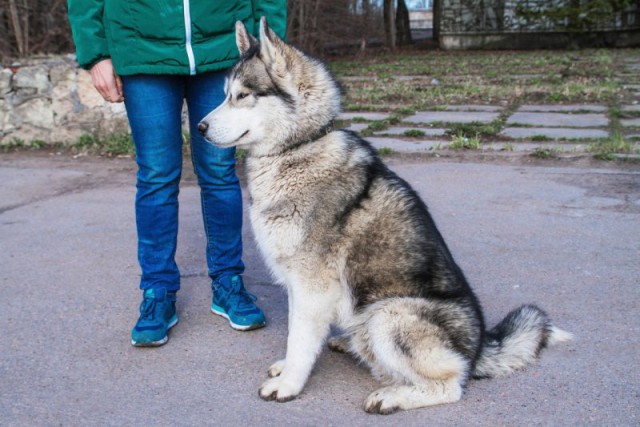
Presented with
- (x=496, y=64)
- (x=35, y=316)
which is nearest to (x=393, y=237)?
(x=35, y=316)

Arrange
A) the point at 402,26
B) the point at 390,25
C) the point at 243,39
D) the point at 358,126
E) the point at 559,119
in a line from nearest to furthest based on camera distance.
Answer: the point at 243,39
the point at 358,126
the point at 559,119
the point at 390,25
the point at 402,26

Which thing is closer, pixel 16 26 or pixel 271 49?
pixel 271 49

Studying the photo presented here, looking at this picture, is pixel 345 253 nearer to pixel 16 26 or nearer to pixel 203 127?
pixel 203 127

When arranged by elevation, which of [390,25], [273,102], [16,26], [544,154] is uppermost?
[390,25]

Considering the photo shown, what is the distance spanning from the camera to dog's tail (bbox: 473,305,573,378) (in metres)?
3.18

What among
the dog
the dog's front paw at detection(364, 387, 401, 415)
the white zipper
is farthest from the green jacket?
the dog's front paw at detection(364, 387, 401, 415)

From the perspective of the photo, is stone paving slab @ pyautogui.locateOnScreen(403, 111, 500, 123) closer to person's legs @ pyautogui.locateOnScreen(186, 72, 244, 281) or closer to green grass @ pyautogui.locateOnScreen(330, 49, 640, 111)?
green grass @ pyautogui.locateOnScreen(330, 49, 640, 111)

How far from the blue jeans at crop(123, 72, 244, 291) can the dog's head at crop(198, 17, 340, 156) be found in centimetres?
44

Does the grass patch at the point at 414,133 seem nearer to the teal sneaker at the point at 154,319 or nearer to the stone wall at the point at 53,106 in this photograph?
the stone wall at the point at 53,106

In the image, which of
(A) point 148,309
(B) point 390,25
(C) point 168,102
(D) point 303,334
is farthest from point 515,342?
(B) point 390,25

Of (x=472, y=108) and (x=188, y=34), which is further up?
(x=188, y=34)

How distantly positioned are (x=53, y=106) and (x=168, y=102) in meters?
5.71

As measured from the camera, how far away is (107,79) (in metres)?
3.52

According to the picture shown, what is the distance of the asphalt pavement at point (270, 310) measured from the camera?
2.95 m
